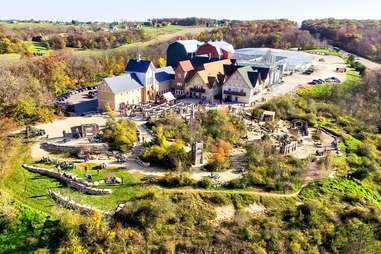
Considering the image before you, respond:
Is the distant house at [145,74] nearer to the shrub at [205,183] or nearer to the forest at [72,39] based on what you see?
the shrub at [205,183]

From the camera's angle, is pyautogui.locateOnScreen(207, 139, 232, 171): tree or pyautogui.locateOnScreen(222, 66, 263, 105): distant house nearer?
pyautogui.locateOnScreen(207, 139, 232, 171): tree

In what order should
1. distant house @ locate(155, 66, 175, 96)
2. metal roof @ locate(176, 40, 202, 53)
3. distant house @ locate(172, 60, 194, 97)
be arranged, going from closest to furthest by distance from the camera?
distant house @ locate(155, 66, 175, 96)
distant house @ locate(172, 60, 194, 97)
metal roof @ locate(176, 40, 202, 53)

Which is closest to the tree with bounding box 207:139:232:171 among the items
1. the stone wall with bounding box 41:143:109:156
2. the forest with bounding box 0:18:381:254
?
the forest with bounding box 0:18:381:254

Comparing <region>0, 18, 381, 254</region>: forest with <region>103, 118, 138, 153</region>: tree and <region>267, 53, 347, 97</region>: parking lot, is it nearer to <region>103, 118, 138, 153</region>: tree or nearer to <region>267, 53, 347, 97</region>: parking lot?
<region>103, 118, 138, 153</region>: tree

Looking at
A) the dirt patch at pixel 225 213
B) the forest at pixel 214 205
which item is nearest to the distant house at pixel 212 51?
the forest at pixel 214 205

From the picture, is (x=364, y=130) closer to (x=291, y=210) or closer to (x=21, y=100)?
(x=291, y=210)
